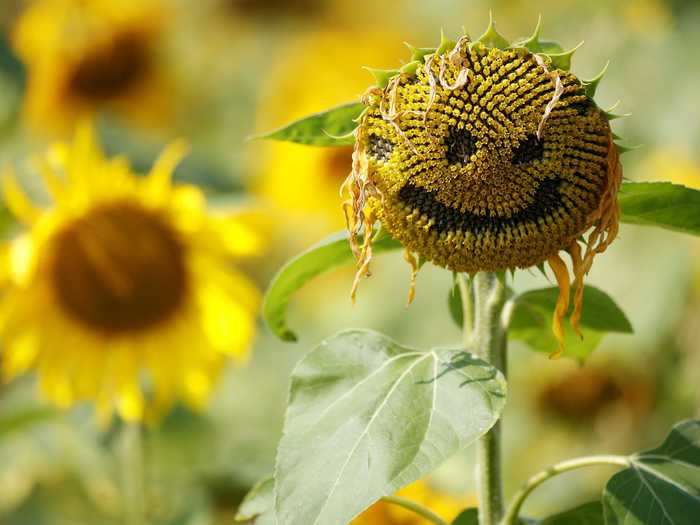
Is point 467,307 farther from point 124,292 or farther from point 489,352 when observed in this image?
point 124,292

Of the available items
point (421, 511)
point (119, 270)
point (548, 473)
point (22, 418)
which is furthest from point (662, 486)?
point (119, 270)

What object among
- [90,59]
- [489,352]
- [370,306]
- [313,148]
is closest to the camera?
[489,352]

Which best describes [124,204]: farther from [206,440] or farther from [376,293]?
[376,293]

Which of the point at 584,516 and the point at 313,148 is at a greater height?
the point at 584,516

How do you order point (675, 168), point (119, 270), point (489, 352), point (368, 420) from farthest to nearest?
point (675, 168) < point (119, 270) < point (489, 352) < point (368, 420)

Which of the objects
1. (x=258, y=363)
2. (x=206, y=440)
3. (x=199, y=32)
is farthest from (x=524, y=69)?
(x=199, y=32)

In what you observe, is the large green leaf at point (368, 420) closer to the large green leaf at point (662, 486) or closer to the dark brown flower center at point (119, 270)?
the large green leaf at point (662, 486)
